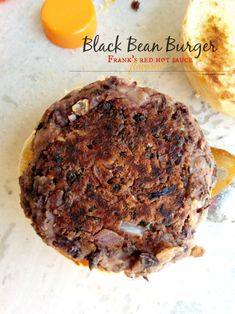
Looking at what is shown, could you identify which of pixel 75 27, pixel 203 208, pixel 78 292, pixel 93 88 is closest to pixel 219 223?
pixel 203 208

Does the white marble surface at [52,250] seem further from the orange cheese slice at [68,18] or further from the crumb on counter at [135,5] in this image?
the orange cheese slice at [68,18]

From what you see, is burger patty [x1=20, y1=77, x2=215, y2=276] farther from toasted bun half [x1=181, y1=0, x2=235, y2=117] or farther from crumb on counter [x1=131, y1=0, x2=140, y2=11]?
crumb on counter [x1=131, y1=0, x2=140, y2=11]

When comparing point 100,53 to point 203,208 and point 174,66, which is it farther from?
point 203,208

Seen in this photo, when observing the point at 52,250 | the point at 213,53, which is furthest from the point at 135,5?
the point at 52,250

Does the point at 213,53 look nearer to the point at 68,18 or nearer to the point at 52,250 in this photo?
the point at 68,18

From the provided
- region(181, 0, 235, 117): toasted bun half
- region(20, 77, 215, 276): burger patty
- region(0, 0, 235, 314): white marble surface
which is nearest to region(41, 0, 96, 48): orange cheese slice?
region(0, 0, 235, 314): white marble surface

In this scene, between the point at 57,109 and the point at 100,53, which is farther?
the point at 100,53
